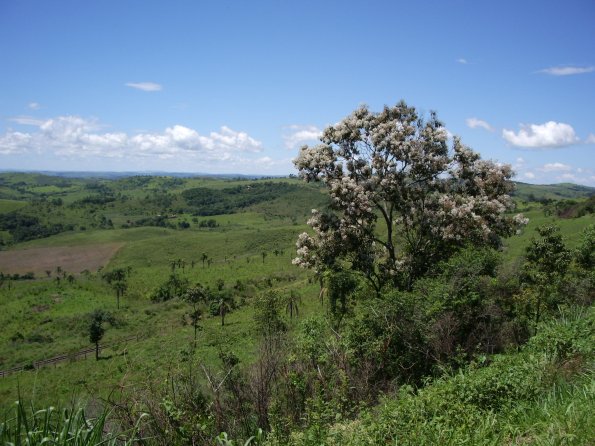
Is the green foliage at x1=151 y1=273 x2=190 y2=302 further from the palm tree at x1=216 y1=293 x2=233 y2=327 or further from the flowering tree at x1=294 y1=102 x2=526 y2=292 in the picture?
the flowering tree at x1=294 y1=102 x2=526 y2=292

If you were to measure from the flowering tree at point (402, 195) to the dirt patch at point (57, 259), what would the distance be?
117090 mm

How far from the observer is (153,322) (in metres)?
70.4

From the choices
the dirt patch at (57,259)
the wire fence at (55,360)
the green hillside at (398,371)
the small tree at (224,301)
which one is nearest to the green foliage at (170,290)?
the small tree at (224,301)

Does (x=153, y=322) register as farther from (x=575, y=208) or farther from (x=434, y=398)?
(x=575, y=208)

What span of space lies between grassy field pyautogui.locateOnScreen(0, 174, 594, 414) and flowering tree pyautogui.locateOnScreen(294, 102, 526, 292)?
1.83 meters

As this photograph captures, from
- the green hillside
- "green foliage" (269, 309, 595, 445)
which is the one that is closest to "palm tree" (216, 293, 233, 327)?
the green hillside

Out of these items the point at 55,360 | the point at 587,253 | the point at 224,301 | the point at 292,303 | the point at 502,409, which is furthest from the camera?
the point at 224,301

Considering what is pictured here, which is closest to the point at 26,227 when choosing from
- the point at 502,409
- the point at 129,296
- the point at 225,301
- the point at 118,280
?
the point at 118,280

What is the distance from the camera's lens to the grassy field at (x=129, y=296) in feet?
130

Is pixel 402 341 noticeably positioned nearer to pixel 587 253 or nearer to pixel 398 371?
pixel 398 371

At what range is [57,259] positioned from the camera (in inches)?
5197

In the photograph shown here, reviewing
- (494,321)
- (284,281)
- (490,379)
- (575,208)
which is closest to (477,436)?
(490,379)

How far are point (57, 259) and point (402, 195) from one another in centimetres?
13622

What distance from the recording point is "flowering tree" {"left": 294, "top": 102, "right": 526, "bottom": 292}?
18.6 m
